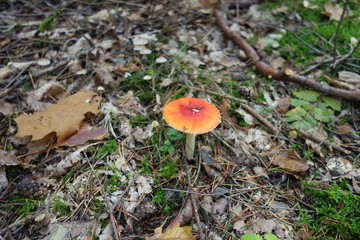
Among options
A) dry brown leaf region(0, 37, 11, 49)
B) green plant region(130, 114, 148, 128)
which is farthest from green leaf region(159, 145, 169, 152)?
dry brown leaf region(0, 37, 11, 49)

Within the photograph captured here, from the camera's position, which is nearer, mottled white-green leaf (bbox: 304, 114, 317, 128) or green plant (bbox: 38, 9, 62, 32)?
mottled white-green leaf (bbox: 304, 114, 317, 128)

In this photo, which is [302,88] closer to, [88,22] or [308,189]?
[308,189]

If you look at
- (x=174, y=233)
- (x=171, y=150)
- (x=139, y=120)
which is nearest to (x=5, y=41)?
(x=139, y=120)

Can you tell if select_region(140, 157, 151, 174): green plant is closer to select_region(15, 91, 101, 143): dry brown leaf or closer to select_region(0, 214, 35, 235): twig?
select_region(15, 91, 101, 143): dry brown leaf

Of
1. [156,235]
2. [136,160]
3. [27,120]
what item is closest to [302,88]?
[136,160]

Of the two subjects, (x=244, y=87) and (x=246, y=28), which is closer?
Result: (x=244, y=87)

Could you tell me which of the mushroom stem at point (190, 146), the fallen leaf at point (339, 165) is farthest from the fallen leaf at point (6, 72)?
the fallen leaf at point (339, 165)
